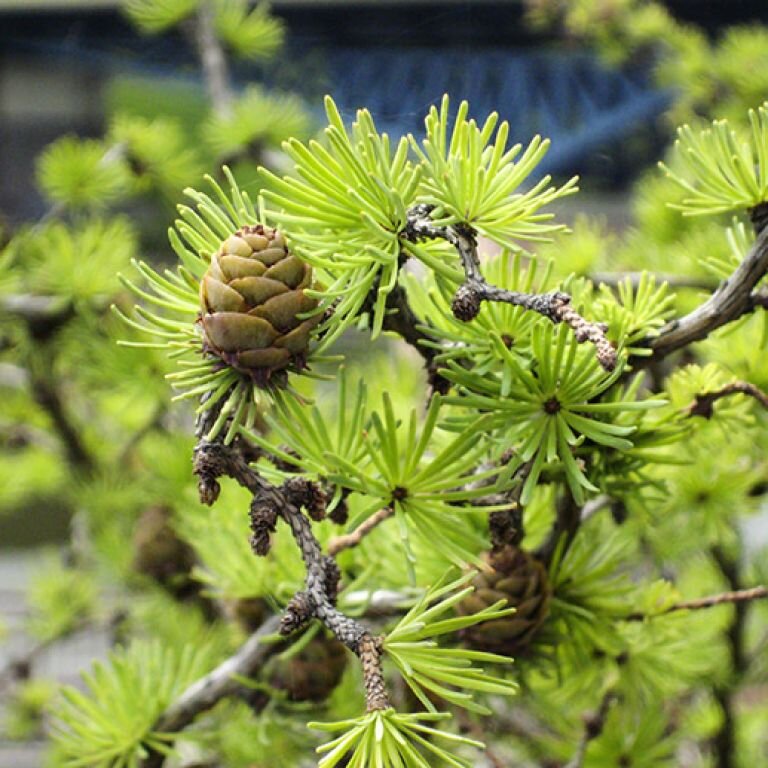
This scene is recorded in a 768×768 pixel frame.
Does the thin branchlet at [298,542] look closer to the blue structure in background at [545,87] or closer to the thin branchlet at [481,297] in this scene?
the thin branchlet at [481,297]

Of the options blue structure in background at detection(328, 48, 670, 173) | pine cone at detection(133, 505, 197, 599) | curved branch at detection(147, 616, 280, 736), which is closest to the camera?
curved branch at detection(147, 616, 280, 736)

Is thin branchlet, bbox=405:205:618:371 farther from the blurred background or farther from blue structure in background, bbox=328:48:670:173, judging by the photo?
blue structure in background, bbox=328:48:670:173

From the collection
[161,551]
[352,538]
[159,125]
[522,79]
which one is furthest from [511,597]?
[522,79]

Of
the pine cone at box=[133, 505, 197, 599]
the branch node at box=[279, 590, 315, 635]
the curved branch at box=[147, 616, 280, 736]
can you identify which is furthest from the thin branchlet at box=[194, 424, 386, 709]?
the pine cone at box=[133, 505, 197, 599]

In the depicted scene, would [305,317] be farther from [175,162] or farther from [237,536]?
[175,162]

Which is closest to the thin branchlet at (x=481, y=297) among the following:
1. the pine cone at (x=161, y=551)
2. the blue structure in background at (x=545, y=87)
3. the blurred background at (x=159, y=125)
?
the blurred background at (x=159, y=125)

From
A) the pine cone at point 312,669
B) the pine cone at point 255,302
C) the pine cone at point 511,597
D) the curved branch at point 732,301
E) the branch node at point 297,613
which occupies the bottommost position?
the pine cone at point 312,669
